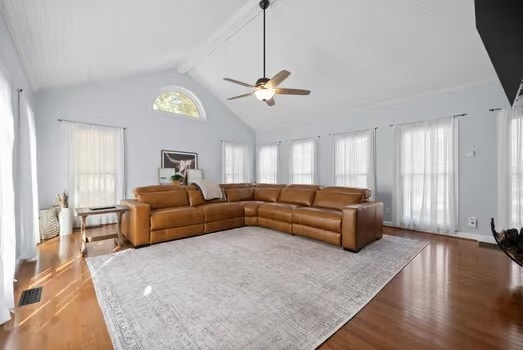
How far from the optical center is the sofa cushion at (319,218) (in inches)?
132

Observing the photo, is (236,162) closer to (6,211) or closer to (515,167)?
(6,211)

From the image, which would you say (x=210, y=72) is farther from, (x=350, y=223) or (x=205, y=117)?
(x=350, y=223)

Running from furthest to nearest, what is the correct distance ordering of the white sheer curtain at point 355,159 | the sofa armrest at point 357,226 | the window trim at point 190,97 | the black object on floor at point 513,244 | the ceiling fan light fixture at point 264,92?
1. the window trim at point 190,97
2. the white sheer curtain at point 355,159
3. the ceiling fan light fixture at point 264,92
4. the sofa armrest at point 357,226
5. the black object on floor at point 513,244

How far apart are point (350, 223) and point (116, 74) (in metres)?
5.33

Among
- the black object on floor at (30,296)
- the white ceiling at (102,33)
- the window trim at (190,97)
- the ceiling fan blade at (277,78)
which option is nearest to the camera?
the black object on floor at (30,296)

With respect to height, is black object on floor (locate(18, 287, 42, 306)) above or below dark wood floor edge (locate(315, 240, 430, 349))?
above

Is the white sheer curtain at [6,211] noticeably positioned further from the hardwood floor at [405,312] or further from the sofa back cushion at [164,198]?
the sofa back cushion at [164,198]

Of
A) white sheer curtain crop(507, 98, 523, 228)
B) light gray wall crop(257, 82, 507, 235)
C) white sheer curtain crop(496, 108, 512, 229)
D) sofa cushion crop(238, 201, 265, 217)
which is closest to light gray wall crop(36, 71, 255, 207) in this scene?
sofa cushion crop(238, 201, 265, 217)

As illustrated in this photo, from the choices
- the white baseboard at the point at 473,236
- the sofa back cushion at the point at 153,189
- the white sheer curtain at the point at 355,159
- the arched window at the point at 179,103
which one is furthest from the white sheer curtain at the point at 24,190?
the white baseboard at the point at 473,236

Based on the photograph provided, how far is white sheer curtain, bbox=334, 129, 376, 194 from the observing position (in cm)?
509

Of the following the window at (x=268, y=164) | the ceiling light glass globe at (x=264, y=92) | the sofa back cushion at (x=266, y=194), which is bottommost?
the sofa back cushion at (x=266, y=194)

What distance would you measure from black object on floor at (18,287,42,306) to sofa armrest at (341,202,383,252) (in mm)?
3383

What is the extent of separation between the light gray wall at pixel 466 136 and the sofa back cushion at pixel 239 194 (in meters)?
2.88

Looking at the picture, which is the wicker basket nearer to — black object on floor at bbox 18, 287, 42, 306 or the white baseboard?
black object on floor at bbox 18, 287, 42, 306
